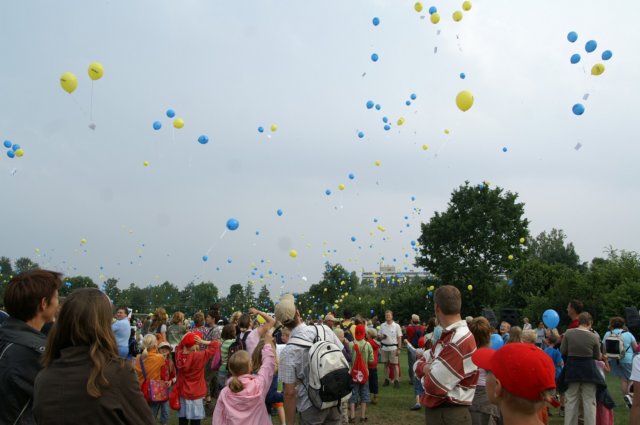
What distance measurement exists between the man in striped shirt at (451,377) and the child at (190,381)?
210 inches

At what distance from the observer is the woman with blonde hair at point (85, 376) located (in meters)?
2.38

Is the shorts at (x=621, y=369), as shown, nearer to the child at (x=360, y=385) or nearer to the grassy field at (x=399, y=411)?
the grassy field at (x=399, y=411)

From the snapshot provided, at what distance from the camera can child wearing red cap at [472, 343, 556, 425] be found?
2.43 metres

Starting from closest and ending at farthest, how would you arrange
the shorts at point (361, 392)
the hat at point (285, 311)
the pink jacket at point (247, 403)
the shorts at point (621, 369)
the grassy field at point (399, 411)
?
the pink jacket at point (247, 403) < the hat at point (285, 311) < the grassy field at point (399, 411) < the shorts at point (361, 392) < the shorts at point (621, 369)

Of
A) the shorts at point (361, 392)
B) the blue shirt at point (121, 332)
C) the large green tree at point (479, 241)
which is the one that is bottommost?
the shorts at point (361, 392)

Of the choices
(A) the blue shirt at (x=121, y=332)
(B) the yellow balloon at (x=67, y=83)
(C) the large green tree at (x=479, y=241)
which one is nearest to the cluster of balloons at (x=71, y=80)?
(B) the yellow balloon at (x=67, y=83)

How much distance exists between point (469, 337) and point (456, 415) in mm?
634

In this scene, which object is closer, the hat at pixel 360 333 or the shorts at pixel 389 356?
the hat at pixel 360 333

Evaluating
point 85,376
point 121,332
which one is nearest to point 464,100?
point 121,332

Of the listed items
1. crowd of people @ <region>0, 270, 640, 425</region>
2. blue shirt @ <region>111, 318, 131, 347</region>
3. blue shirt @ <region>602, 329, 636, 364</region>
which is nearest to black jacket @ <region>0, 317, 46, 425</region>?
crowd of people @ <region>0, 270, 640, 425</region>

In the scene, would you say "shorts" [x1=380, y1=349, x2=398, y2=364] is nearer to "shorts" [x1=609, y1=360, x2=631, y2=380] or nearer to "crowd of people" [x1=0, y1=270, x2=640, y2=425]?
"crowd of people" [x1=0, y1=270, x2=640, y2=425]

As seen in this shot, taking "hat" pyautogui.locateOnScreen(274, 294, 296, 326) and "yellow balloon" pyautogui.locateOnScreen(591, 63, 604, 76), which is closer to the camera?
"hat" pyautogui.locateOnScreen(274, 294, 296, 326)

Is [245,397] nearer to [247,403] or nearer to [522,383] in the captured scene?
[247,403]

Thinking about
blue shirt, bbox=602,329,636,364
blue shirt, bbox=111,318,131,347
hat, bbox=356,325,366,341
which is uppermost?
blue shirt, bbox=111,318,131,347
